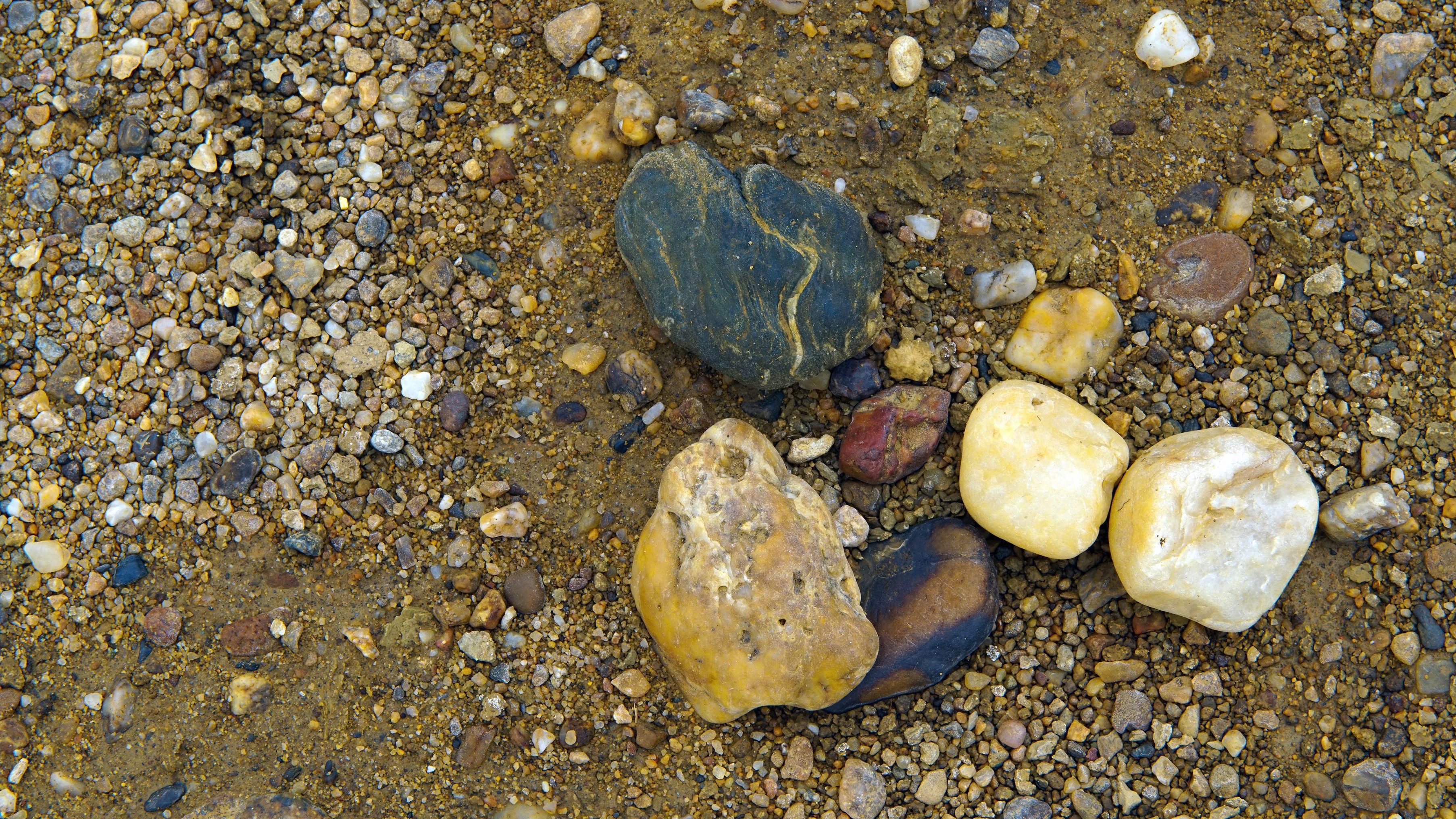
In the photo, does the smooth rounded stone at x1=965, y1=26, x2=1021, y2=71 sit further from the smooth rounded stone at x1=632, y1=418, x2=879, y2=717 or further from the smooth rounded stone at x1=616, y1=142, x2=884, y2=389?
the smooth rounded stone at x1=632, y1=418, x2=879, y2=717

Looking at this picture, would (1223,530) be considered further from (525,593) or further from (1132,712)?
(525,593)

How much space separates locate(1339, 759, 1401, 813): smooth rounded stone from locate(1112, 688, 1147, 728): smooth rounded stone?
0.58m

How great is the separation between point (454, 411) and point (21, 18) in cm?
211

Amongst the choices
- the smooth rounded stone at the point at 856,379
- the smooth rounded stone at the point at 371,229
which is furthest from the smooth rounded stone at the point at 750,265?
the smooth rounded stone at the point at 371,229

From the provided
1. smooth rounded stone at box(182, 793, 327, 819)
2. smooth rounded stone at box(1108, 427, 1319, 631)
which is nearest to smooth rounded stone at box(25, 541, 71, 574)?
smooth rounded stone at box(182, 793, 327, 819)

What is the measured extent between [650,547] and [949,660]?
0.98 meters

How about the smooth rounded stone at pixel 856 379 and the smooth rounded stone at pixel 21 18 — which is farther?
the smooth rounded stone at pixel 21 18

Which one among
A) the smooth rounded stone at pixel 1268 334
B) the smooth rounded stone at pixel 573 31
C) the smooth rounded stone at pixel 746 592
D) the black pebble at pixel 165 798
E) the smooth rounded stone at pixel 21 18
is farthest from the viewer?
the smooth rounded stone at pixel 21 18

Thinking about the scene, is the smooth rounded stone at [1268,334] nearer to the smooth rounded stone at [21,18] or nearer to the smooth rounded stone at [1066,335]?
the smooth rounded stone at [1066,335]

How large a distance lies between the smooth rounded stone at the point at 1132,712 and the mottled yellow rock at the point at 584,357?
1956mm

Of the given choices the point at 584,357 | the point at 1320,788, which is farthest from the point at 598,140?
the point at 1320,788

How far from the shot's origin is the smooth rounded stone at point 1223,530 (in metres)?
2.90

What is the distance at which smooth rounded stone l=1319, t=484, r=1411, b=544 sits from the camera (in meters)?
2.98

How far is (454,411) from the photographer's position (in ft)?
10.6
